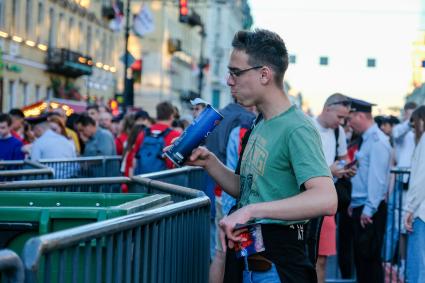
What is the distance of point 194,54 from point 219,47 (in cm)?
1767

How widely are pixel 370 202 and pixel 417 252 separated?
189cm

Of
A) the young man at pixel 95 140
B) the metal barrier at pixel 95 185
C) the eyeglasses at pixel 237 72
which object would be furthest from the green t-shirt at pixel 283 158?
the young man at pixel 95 140

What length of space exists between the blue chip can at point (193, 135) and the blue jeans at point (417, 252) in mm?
2823

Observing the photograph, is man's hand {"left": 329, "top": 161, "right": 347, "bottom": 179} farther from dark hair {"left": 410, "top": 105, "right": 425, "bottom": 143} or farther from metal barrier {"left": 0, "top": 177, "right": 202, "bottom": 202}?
metal barrier {"left": 0, "top": 177, "right": 202, "bottom": 202}

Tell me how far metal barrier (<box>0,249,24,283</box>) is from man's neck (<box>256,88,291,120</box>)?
170 cm

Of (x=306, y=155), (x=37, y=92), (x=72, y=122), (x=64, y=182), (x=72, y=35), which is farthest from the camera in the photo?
(x=72, y=35)

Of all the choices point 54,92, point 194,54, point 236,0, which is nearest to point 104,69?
point 54,92

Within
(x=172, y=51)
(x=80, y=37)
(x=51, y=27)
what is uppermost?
(x=172, y=51)

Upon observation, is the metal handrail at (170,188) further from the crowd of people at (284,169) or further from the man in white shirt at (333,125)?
the man in white shirt at (333,125)

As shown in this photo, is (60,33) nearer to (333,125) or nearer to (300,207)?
(333,125)

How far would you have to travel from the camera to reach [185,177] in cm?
971

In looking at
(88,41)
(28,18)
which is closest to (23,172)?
(28,18)

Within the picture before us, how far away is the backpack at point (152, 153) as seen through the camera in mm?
11578

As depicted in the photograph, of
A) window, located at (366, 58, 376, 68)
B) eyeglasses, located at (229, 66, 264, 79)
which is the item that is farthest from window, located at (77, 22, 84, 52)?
eyeglasses, located at (229, 66, 264, 79)
